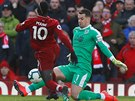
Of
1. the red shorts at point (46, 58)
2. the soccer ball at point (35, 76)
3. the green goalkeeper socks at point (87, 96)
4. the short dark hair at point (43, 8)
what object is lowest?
the green goalkeeper socks at point (87, 96)

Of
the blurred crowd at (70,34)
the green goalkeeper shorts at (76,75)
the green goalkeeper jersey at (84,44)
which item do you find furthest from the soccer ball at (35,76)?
the blurred crowd at (70,34)

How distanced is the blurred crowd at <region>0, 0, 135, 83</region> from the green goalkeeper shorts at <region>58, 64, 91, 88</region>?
406cm

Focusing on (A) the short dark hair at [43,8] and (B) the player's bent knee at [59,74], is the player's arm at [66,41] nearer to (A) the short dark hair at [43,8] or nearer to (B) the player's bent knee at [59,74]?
(A) the short dark hair at [43,8]

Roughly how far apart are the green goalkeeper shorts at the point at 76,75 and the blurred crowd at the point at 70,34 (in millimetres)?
4062

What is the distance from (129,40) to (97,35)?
4385 millimetres

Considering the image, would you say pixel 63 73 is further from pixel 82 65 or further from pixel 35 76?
pixel 35 76

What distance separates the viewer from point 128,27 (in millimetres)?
16594

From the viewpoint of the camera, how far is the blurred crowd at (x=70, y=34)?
16156 mm

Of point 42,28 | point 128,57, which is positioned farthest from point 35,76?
point 128,57

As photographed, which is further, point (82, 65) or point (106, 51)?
point (82, 65)

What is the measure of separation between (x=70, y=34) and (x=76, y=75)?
517cm

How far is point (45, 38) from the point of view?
11742 mm

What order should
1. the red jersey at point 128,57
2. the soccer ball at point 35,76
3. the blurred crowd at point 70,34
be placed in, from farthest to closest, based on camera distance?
1. the blurred crowd at point 70,34
2. the red jersey at point 128,57
3. the soccer ball at point 35,76

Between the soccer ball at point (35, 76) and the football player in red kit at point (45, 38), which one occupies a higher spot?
the football player in red kit at point (45, 38)
